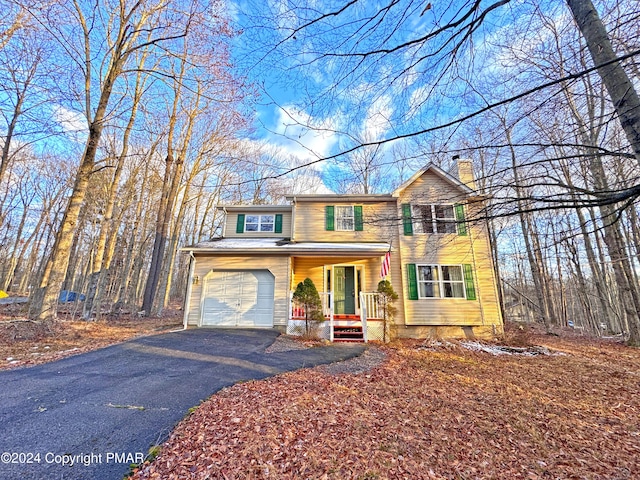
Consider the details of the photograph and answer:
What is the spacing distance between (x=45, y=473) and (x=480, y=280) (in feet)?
39.1

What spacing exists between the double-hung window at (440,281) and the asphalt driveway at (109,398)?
5.25 meters

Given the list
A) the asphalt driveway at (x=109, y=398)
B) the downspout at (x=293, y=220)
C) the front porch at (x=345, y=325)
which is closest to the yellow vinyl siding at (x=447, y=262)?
the front porch at (x=345, y=325)

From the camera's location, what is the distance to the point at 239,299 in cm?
982

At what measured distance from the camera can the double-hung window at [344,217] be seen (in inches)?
452

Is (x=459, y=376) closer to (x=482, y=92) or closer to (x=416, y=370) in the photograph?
(x=416, y=370)

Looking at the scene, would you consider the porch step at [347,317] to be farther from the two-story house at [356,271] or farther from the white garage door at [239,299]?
the white garage door at [239,299]

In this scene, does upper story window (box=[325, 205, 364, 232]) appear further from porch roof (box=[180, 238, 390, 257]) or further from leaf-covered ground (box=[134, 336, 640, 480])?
leaf-covered ground (box=[134, 336, 640, 480])

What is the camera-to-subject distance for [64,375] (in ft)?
14.3

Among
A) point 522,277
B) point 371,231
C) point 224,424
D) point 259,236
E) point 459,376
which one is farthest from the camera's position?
point 522,277

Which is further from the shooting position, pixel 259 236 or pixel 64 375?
pixel 259 236

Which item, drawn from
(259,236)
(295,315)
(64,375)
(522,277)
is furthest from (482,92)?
(522,277)


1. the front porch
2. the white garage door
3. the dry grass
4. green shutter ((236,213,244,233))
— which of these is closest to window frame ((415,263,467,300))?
the front porch

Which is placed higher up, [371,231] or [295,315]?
[371,231]

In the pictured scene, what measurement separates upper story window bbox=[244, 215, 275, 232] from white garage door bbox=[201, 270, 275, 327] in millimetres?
2883
